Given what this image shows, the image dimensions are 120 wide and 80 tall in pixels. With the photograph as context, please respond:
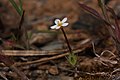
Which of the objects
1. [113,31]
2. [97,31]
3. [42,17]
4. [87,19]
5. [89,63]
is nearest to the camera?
[113,31]

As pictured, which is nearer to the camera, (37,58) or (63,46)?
(37,58)

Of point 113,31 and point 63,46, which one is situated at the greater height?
point 113,31

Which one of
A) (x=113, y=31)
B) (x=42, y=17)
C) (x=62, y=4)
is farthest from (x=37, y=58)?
(x=62, y=4)

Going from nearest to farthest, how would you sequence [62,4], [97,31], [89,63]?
[89,63]
[97,31]
[62,4]

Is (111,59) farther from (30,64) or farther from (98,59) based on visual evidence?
(30,64)

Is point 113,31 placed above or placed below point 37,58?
above

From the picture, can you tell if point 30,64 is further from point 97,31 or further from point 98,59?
point 97,31

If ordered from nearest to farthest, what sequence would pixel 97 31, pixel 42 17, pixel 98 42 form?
pixel 98 42 < pixel 97 31 < pixel 42 17

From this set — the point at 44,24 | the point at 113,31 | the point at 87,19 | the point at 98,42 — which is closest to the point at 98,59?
the point at 113,31

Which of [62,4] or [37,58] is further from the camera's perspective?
[62,4]
